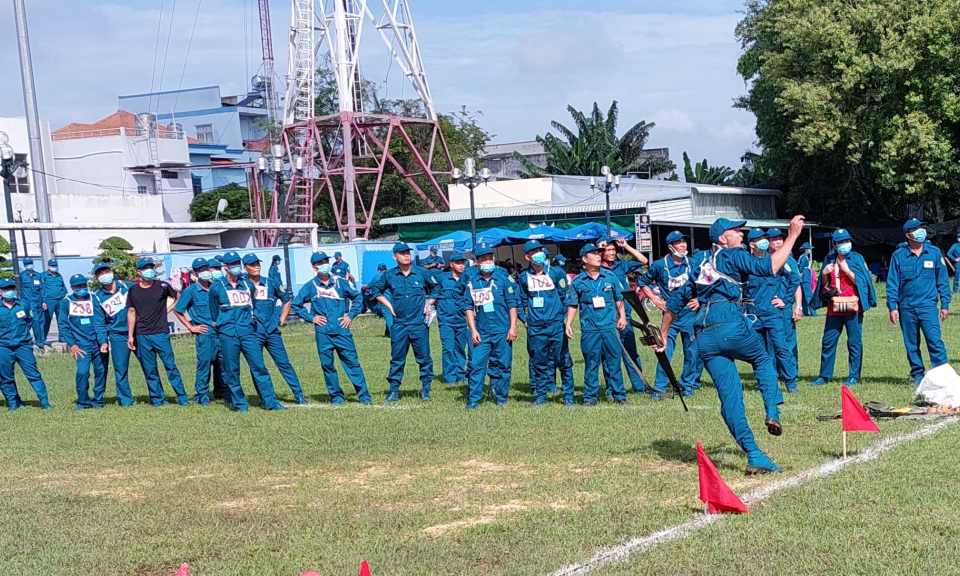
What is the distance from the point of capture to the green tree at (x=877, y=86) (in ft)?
117

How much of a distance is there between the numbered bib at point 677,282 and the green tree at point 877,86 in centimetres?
2711

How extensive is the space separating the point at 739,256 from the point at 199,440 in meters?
6.31

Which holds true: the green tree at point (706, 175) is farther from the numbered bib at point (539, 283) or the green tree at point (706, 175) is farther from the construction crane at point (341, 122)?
the numbered bib at point (539, 283)

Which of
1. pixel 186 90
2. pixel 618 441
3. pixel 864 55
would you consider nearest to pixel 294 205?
pixel 864 55

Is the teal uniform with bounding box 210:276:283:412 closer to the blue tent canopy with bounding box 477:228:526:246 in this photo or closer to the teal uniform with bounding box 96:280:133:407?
the teal uniform with bounding box 96:280:133:407

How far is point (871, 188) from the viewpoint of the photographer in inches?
1624

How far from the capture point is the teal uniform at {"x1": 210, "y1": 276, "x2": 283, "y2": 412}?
43.2 ft

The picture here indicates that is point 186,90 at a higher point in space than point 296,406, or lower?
higher

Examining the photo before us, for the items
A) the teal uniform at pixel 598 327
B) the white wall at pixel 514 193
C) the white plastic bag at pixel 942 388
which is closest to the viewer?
the white plastic bag at pixel 942 388

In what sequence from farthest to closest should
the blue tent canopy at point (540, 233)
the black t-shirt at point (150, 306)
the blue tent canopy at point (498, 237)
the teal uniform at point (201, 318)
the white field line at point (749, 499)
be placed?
the blue tent canopy at point (498, 237) → the blue tent canopy at point (540, 233) → the black t-shirt at point (150, 306) → the teal uniform at point (201, 318) → the white field line at point (749, 499)

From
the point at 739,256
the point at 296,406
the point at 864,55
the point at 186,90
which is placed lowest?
the point at 296,406

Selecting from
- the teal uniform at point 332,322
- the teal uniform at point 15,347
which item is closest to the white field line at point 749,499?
the teal uniform at point 332,322

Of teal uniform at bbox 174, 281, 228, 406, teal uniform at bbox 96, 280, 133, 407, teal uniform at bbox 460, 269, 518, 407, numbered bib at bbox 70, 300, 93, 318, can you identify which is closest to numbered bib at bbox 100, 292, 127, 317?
teal uniform at bbox 96, 280, 133, 407

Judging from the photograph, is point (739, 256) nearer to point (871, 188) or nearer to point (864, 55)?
point (864, 55)
